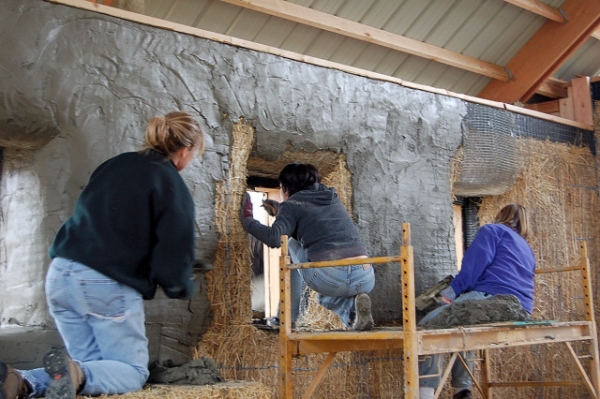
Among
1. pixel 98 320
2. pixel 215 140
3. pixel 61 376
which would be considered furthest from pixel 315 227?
pixel 61 376

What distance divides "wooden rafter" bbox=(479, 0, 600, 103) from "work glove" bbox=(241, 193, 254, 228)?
3636mm

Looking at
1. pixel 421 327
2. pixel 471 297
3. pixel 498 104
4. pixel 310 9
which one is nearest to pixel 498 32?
pixel 498 104

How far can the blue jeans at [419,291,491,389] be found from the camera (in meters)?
4.66

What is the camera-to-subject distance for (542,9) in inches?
255

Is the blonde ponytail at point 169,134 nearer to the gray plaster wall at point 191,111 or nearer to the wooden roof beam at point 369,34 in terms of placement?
the gray plaster wall at point 191,111

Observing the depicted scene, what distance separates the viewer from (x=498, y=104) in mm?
5977

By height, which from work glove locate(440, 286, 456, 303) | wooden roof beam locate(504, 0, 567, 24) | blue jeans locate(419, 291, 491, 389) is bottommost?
blue jeans locate(419, 291, 491, 389)

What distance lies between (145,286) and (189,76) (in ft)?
5.60

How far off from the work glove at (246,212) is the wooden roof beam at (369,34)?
1.57m

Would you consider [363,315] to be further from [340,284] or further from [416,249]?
[416,249]

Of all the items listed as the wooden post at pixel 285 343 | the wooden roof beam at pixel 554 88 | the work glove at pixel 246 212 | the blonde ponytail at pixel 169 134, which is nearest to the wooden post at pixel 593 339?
the wooden post at pixel 285 343

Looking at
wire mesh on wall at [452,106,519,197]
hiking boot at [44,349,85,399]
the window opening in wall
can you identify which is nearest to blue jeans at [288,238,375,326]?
hiking boot at [44,349,85,399]

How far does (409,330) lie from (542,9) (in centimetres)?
416

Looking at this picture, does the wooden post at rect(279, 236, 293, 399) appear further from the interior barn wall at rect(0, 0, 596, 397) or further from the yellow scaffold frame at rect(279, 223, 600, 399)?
the interior barn wall at rect(0, 0, 596, 397)
